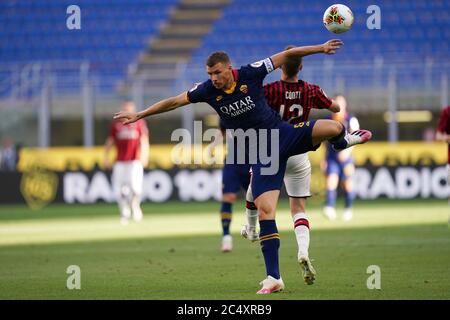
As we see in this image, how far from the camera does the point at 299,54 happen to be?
8492mm

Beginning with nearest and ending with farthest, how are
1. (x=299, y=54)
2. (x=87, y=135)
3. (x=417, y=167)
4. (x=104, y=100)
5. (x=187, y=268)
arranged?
1. (x=299, y=54)
2. (x=187, y=268)
3. (x=417, y=167)
4. (x=87, y=135)
5. (x=104, y=100)

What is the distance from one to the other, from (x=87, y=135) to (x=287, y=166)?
1673cm

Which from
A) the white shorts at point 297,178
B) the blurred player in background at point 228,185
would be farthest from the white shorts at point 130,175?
the white shorts at point 297,178

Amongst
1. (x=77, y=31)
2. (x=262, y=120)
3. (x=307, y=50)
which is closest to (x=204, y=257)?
(x=262, y=120)

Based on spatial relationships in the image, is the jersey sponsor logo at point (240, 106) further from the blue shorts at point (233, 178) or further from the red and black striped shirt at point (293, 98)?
the blue shorts at point (233, 178)

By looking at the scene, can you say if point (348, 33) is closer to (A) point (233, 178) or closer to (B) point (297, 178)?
(A) point (233, 178)

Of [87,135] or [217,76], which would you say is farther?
[87,135]

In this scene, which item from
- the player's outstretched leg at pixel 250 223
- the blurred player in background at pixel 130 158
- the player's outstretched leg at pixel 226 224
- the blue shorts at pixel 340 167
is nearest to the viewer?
the player's outstretched leg at pixel 250 223

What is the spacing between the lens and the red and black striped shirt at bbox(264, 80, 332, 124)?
371 inches

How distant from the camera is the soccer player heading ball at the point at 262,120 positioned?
Result: 8422mm

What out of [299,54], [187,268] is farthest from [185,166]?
[299,54]

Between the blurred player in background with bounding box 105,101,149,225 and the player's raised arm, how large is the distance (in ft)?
35.7

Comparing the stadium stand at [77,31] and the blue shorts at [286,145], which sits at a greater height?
the stadium stand at [77,31]
